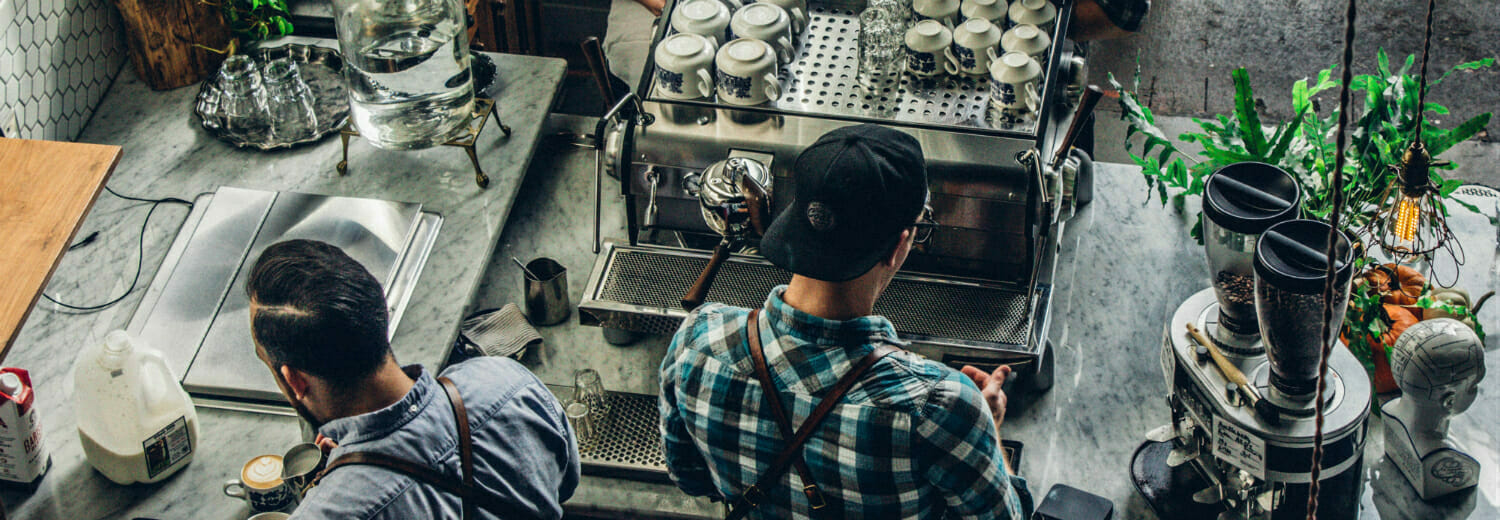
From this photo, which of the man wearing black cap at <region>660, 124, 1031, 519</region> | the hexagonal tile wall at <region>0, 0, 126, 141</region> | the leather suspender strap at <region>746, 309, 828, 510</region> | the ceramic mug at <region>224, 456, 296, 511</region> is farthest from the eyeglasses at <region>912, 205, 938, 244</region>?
the hexagonal tile wall at <region>0, 0, 126, 141</region>

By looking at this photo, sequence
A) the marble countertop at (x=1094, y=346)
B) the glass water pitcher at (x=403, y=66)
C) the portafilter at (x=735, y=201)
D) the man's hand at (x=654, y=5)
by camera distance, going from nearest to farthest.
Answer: the portafilter at (x=735, y=201) → the marble countertop at (x=1094, y=346) → the glass water pitcher at (x=403, y=66) → the man's hand at (x=654, y=5)

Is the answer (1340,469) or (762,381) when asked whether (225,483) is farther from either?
(1340,469)

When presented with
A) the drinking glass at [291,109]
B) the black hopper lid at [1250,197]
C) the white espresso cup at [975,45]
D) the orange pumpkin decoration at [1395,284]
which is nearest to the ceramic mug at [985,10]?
the white espresso cup at [975,45]

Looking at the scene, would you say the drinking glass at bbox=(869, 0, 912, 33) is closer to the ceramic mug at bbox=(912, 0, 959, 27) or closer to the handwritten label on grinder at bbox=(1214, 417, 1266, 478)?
the ceramic mug at bbox=(912, 0, 959, 27)

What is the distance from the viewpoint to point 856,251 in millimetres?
1756

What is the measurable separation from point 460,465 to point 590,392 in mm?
660

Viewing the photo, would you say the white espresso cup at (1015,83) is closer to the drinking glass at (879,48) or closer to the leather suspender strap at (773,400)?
the drinking glass at (879,48)

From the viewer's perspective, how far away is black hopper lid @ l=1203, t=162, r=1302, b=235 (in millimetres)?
2152

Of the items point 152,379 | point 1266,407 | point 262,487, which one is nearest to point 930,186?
point 1266,407

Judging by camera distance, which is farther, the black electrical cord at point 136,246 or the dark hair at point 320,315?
the black electrical cord at point 136,246

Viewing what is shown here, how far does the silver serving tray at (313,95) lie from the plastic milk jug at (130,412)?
3.09ft

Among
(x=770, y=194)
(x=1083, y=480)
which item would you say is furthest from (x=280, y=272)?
(x=1083, y=480)

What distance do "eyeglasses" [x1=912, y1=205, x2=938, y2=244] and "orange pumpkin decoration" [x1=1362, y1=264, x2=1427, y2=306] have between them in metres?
1.05

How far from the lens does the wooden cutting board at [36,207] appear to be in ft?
6.71
